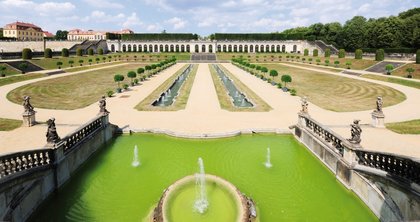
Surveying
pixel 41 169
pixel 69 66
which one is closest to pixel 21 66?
pixel 69 66

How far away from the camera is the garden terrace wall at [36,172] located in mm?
8891

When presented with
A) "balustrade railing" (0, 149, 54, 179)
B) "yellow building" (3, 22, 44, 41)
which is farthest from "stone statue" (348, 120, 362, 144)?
"yellow building" (3, 22, 44, 41)

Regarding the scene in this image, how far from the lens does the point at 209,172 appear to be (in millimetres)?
12852

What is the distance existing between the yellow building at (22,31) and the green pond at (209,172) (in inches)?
6049

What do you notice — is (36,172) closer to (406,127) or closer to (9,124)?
(9,124)

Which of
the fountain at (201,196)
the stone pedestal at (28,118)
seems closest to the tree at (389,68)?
the fountain at (201,196)

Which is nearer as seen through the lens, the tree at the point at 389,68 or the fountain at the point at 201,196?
the fountain at the point at 201,196

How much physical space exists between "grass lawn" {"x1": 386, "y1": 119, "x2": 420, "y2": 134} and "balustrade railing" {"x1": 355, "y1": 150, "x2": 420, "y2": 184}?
8.07 meters

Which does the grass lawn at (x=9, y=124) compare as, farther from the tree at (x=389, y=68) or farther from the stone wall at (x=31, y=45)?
the stone wall at (x=31, y=45)

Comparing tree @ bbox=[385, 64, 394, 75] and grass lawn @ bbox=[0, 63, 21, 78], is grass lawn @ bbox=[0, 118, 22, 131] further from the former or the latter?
tree @ bbox=[385, 64, 394, 75]

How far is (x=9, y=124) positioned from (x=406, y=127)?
988 inches

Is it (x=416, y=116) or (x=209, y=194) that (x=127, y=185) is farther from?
(x=416, y=116)

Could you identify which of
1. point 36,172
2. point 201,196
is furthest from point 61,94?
point 201,196

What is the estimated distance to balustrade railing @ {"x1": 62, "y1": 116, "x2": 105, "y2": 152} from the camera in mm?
12719
